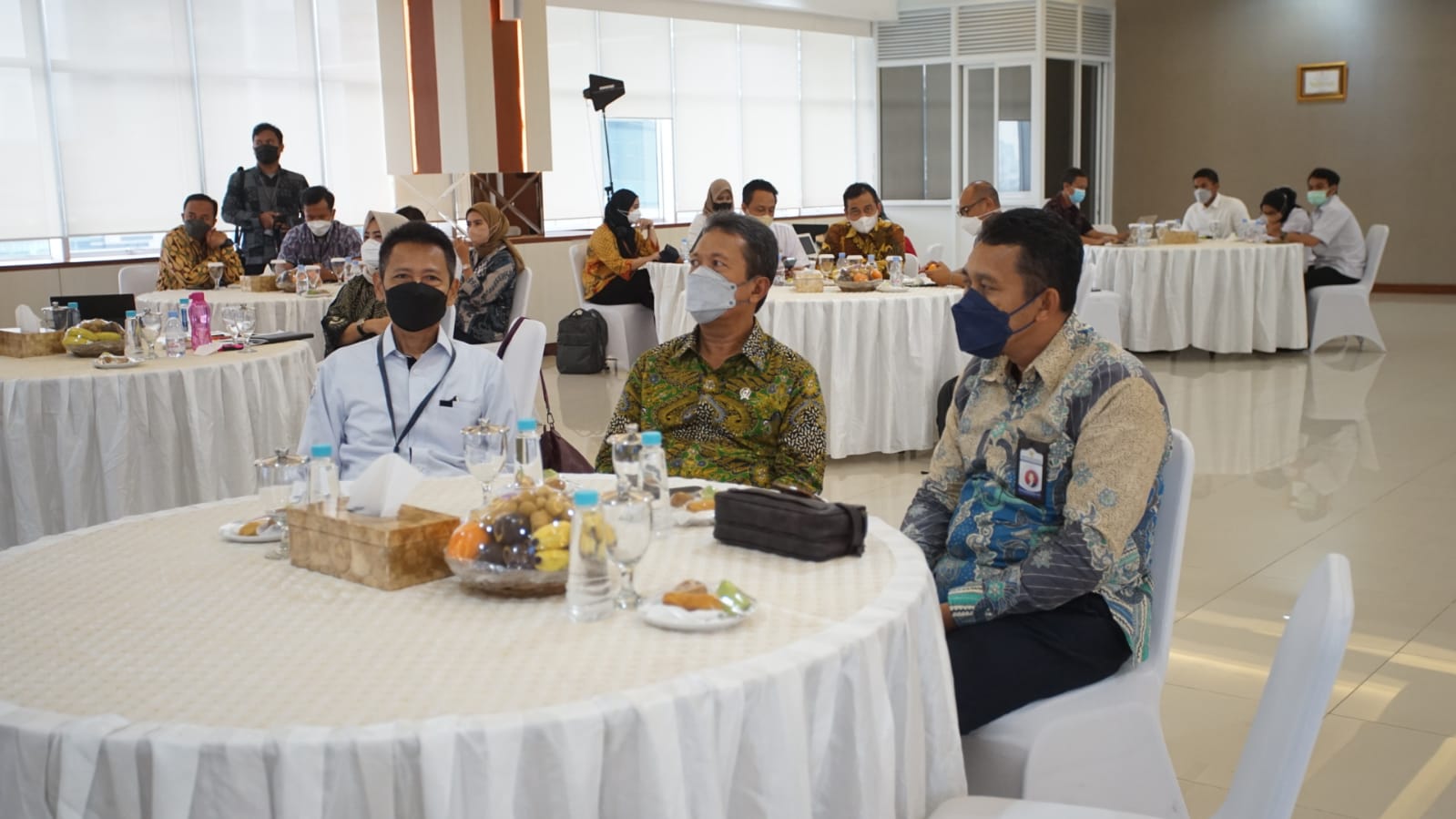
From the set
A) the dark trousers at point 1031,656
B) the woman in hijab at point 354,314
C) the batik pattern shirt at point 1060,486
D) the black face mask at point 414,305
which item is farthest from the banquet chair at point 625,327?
the dark trousers at point 1031,656

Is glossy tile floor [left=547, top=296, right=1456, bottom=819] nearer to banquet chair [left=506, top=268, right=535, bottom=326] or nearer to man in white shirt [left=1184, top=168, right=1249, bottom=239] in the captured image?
banquet chair [left=506, top=268, right=535, bottom=326]

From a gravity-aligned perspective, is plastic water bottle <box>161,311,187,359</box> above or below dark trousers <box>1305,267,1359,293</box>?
above

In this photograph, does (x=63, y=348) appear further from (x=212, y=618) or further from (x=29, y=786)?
(x=29, y=786)

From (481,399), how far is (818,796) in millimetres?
1856

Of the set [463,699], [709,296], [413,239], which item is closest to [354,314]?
[413,239]

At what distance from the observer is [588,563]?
2.03 m

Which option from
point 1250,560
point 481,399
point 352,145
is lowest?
point 1250,560

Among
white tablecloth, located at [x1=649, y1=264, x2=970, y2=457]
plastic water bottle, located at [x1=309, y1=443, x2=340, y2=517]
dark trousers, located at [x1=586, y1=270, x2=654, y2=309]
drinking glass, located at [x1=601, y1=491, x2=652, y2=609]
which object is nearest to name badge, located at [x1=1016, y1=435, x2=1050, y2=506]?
drinking glass, located at [x1=601, y1=491, x2=652, y2=609]

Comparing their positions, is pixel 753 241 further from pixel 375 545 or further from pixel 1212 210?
pixel 1212 210

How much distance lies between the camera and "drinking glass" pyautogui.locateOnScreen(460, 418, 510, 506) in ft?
8.18

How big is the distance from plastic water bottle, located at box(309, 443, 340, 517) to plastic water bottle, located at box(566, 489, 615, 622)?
1.68ft

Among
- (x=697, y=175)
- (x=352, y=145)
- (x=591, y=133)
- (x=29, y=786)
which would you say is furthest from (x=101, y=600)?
(x=697, y=175)

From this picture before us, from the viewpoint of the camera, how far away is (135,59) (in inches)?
391

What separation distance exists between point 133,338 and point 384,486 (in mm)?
2838
